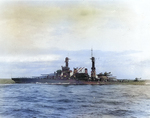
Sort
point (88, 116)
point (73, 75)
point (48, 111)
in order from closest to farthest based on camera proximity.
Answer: point (88, 116) < point (48, 111) < point (73, 75)

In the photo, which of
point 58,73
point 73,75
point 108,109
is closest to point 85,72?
point 73,75

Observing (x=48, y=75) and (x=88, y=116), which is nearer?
(x=88, y=116)

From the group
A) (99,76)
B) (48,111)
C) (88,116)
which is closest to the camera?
(88,116)

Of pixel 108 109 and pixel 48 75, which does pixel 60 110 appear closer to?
pixel 108 109

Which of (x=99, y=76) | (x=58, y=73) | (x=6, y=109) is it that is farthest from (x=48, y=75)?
(x=6, y=109)

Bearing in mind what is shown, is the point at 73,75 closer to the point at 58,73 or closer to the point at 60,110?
the point at 58,73

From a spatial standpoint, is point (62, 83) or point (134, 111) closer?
point (134, 111)
